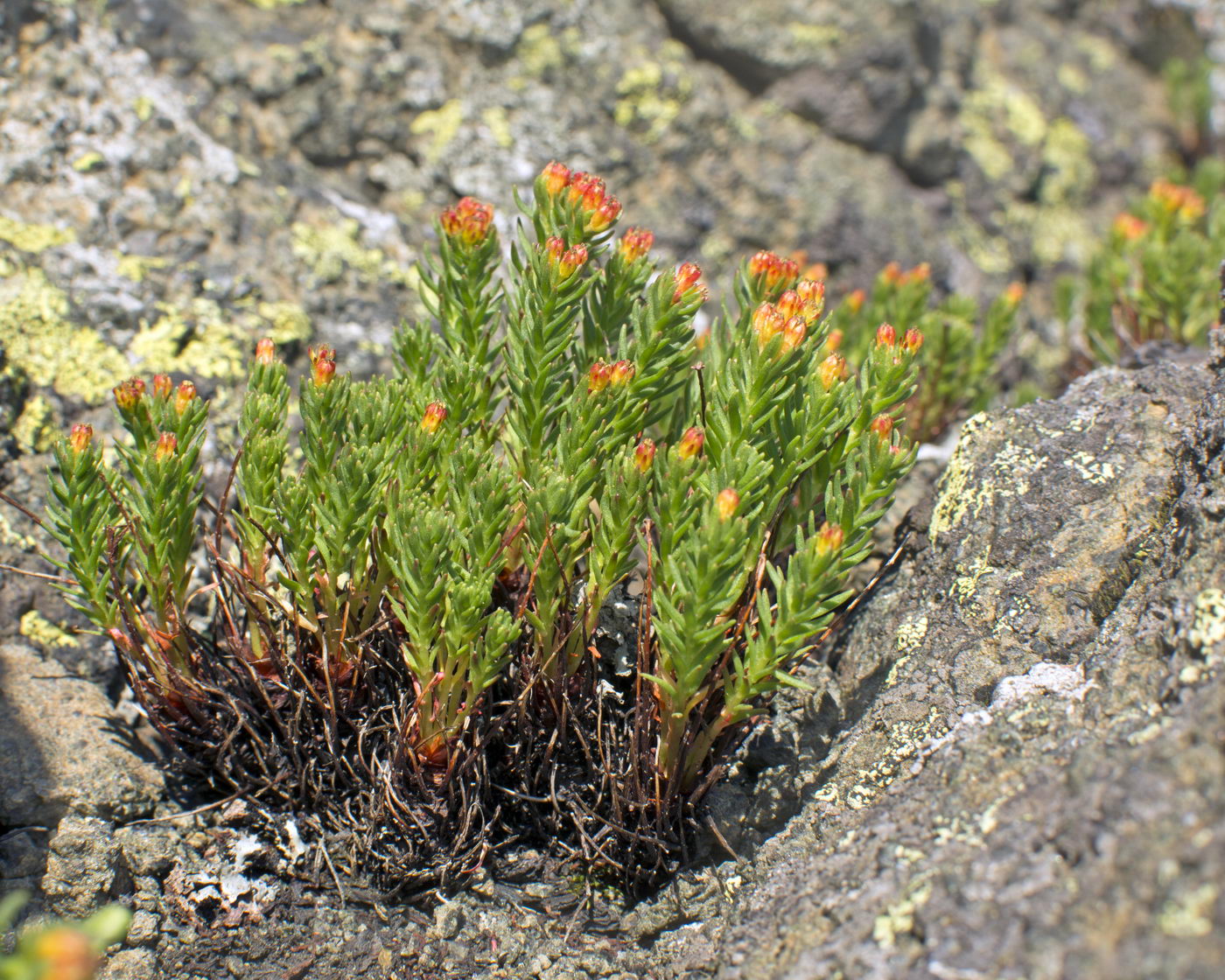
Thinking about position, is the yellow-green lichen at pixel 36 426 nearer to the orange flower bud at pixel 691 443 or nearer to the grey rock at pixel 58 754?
the grey rock at pixel 58 754

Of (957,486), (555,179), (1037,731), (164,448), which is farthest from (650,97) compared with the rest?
(1037,731)

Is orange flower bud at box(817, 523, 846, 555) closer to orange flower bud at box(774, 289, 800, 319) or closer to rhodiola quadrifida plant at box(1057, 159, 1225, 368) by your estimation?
orange flower bud at box(774, 289, 800, 319)

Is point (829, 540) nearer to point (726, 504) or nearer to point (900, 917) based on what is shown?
point (726, 504)

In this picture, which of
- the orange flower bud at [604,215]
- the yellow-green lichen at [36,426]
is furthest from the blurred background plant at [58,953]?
the yellow-green lichen at [36,426]

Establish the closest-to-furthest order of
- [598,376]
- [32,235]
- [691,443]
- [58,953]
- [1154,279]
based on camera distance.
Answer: [58,953], [691,443], [598,376], [32,235], [1154,279]

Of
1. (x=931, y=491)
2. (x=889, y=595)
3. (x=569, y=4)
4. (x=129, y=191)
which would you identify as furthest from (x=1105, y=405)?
(x=129, y=191)
